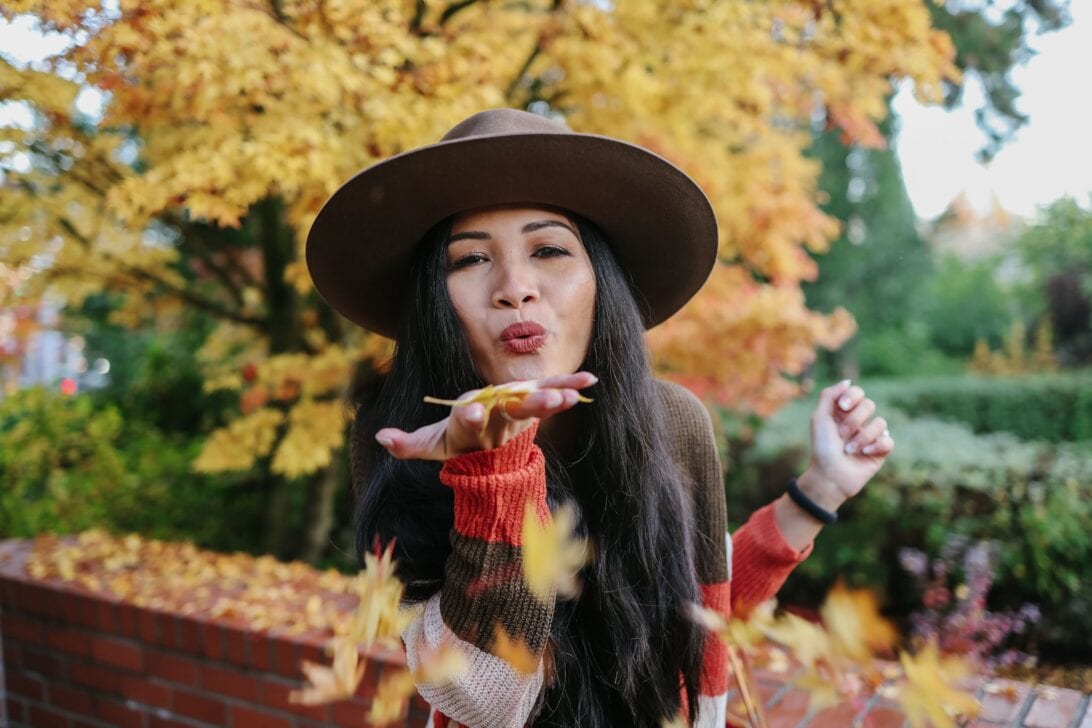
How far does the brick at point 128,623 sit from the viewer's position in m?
2.54

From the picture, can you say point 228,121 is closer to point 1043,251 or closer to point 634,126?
point 634,126

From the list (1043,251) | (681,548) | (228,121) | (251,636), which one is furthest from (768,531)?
(1043,251)

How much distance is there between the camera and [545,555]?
1.11m

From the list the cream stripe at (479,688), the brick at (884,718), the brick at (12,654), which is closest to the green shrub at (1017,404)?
the brick at (884,718)

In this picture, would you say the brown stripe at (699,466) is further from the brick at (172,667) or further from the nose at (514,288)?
the brick at (172,667)

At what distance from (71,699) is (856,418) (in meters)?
2.72

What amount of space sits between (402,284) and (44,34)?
1.17m

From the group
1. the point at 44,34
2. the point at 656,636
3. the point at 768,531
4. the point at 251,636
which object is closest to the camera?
the point at 656,636

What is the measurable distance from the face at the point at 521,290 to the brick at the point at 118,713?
2.00 metres

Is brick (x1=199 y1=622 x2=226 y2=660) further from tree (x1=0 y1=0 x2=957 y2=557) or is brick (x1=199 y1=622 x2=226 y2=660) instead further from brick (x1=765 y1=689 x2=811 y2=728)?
brick (x1=765 y1=689 x2=811 y2=728)

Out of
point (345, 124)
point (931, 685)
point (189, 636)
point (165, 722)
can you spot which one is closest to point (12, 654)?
point (165, 722)

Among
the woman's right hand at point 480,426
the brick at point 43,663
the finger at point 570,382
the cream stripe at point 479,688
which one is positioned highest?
the finger at point 570,382

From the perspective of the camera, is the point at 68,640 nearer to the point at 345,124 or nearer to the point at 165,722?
the point at 165,722

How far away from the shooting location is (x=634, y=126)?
3.55 meters
